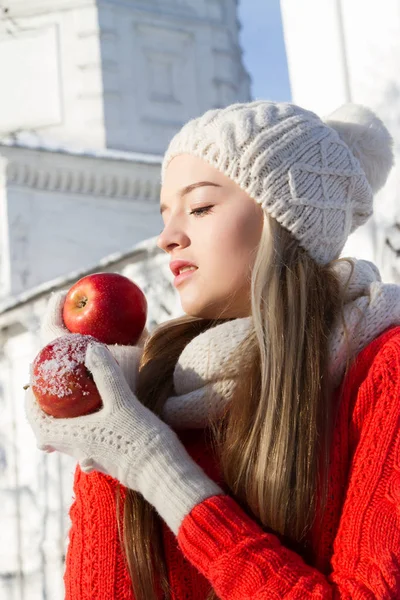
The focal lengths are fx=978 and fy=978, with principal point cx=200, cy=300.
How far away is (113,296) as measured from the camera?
2.08 metres

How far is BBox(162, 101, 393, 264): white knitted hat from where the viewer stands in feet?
6.15

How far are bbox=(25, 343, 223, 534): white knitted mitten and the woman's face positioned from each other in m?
0.29

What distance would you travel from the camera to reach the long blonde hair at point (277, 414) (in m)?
1.56

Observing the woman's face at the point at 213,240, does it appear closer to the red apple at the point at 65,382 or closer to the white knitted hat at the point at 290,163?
the white knitted hat at the point at 290,163

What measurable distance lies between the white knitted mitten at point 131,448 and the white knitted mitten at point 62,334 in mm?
241

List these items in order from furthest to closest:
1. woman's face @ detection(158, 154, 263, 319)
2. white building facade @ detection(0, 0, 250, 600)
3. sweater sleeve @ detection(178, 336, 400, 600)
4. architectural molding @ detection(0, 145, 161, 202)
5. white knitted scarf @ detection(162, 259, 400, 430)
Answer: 1. architectural molding @ detection(0, 145, 161, 202)
2. white building facade @ detection(0, 0, 250, 600)
3. woman's face @ detection(158, 154, 263, 319)
4. white knitted scarf @ detection(162, 259, 400, 430)
5. sweater sleeve @ detection(178, 336, 400, 600)

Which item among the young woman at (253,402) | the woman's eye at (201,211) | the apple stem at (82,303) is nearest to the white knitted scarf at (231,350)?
the young woman at (253,402)

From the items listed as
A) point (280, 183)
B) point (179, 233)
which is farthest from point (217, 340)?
point (280, 183)

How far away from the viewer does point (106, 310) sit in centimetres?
Result: 206

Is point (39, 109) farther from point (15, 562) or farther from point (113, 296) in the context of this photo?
point (113, 296)

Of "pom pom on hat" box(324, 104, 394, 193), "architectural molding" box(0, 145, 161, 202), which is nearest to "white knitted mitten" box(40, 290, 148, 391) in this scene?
"pom pom on hat" box(324, 104, 394, 193)

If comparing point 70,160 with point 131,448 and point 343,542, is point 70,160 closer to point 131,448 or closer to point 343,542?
point 131,448

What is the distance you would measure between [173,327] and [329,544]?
673 millimetres

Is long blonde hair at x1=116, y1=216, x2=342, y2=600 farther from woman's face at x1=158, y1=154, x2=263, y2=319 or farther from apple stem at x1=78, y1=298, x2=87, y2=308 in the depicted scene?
apple stem at x1=78, y1=298, x2=87, y2=308
